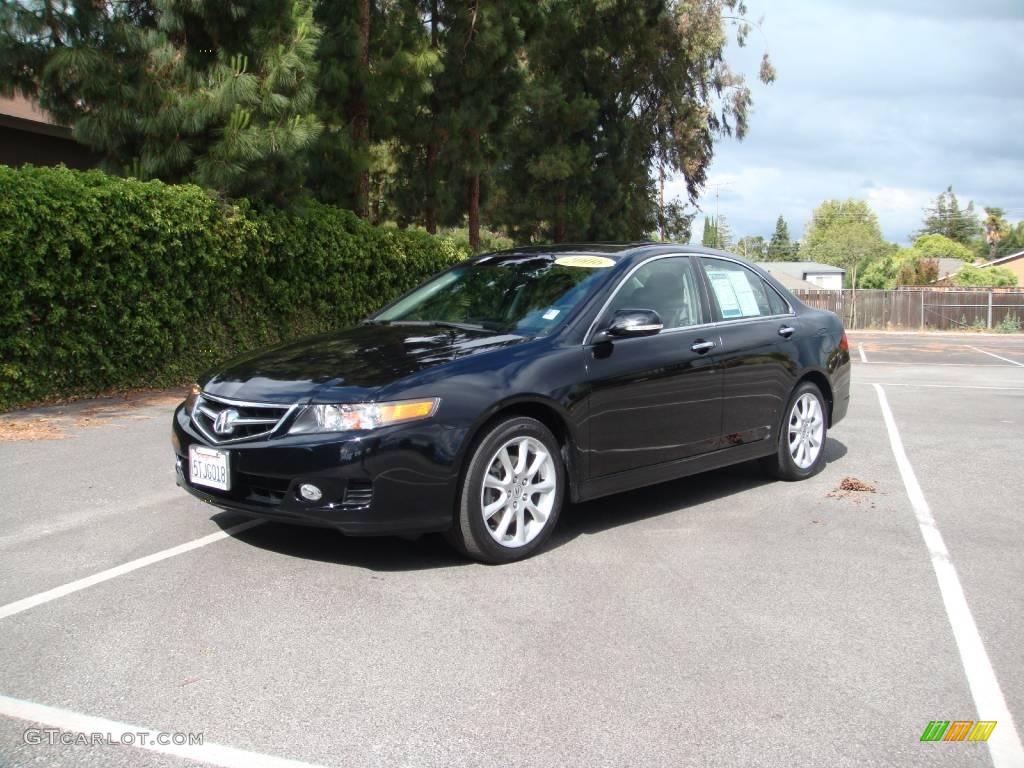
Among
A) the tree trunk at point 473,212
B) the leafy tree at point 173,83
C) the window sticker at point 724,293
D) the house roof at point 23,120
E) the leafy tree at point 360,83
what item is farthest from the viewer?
the tree trunk at point 473,212

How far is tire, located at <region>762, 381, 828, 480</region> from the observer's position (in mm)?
6980

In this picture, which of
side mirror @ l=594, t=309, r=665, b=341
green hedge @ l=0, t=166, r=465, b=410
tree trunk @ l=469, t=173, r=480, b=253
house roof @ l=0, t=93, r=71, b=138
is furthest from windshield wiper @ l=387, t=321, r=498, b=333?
tree trunk @ l=469, t=173, r=480, b=253

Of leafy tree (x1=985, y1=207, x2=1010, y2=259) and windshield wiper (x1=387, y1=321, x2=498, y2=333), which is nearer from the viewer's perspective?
windshield wiper (x1=387, y1=321, x2=498, y2=333)

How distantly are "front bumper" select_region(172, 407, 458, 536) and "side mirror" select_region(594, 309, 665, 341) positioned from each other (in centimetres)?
129

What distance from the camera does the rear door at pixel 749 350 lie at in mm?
6375

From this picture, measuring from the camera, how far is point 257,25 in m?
12.1

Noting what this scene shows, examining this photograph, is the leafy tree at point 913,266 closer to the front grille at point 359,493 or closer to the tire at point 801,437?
the tire at point 801,437

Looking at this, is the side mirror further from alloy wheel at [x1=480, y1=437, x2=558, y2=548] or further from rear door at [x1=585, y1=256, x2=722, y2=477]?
alloy wheel at [x1=480, y1=437, x2=558, y2=548]

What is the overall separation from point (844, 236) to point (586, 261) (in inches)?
5389

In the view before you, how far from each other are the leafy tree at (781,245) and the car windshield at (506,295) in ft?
518

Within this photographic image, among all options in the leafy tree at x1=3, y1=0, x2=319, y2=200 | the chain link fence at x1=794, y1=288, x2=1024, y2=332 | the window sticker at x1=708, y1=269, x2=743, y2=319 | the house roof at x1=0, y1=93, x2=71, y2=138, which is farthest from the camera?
the chain link fence at x1=794, y1=288, x2=1024, y2=332

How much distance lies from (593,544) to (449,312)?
1.68 m

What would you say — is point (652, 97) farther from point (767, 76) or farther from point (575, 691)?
point (575, 691)

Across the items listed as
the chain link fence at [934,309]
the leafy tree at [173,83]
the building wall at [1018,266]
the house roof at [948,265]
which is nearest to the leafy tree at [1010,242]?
the house roof at [948,265]
